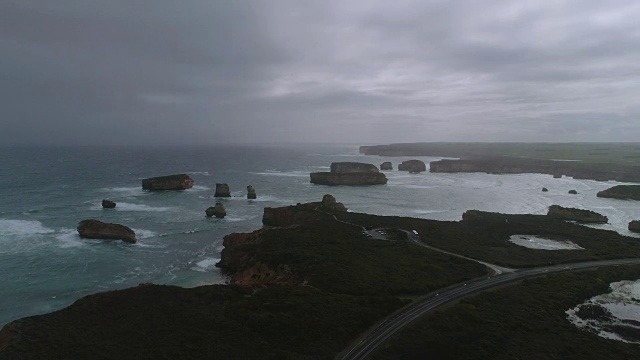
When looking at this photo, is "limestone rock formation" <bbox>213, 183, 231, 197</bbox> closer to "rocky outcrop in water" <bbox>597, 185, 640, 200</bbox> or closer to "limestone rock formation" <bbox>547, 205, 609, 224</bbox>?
"limestone rock formation" <bbox>547, 205, 609, 224</bbox>

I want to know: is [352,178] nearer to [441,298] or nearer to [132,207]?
[132,207]

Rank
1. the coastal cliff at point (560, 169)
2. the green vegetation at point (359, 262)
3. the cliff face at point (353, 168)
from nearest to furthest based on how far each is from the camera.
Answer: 1. the green vegetation at point (359, 262)
2. the cliff face at point (353, 168)
3. the coastal cliff at point (560, 169)

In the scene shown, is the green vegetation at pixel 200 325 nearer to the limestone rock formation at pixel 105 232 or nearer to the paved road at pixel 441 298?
the paved road at pixel 441 298

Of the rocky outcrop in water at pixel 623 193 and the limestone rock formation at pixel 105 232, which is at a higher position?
the rocky outcrop in water at pixel 623 193

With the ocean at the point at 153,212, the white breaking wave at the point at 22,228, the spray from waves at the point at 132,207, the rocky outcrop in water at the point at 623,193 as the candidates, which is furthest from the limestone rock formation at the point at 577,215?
the white breaking wave at the point at 22,228

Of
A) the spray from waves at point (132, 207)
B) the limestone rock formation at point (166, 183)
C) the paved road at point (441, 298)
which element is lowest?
the paved road at point (441, 298)

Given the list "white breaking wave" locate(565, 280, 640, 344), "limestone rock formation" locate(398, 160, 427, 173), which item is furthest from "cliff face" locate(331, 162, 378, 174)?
"white breaking wave" locate(565, 280, 640, 344)
